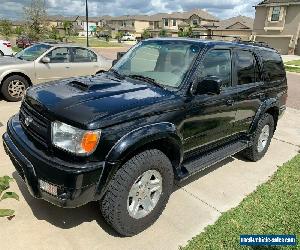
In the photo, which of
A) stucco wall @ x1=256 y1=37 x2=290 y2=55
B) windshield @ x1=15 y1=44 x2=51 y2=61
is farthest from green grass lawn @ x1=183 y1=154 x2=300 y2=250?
stucco wall @ x1=256 y1=37 x2=290 y2=55

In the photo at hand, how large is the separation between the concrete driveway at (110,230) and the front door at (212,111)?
68 centimetres

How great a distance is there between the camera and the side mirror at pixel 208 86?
349cm

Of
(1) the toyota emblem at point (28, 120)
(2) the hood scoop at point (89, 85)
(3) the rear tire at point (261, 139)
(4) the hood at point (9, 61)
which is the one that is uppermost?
(2) the hood scoop at point (89, 85)

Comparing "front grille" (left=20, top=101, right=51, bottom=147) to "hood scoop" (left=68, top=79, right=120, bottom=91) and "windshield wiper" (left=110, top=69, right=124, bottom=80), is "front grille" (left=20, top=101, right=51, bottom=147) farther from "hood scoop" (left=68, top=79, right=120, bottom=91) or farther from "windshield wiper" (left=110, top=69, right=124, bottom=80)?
"windshield wiper" (left=110, top=69, right=124, bottom=80)

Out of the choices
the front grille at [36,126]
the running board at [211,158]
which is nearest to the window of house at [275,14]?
the running board at [211,158]

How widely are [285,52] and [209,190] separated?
4149 cm

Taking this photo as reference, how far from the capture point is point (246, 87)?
185 inches

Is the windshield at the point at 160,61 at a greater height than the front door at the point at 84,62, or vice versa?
the windshield at the point at 160,61

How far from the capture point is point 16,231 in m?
3.25

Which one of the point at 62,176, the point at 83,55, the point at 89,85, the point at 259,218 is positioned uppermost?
the point at 89,85

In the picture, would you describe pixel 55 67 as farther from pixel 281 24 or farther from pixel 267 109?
pixel 281 24

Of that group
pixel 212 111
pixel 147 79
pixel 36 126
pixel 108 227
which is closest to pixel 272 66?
pixel 212 111

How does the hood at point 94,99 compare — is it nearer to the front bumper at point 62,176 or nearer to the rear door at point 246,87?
the front bumper at point 62,176

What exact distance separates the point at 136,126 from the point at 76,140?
59 centimetres
